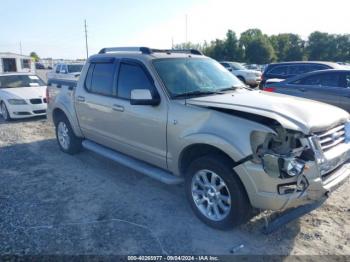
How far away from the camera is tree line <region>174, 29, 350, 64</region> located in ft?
193

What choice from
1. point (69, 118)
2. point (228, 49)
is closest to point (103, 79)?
point (69, 118)

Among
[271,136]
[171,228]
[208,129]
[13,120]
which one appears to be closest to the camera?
[271,136]

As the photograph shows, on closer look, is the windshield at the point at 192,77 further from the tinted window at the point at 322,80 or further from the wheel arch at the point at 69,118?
the tinted window at the point at 322,80

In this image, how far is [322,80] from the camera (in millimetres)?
7949

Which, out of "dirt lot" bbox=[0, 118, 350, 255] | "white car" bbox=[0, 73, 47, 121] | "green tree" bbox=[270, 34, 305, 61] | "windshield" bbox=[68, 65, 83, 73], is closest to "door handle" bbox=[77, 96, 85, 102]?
"dirt lot" bbox=[0, 118, 350, 255]

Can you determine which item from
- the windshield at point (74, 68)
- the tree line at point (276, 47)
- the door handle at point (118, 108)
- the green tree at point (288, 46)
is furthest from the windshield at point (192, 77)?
the green tree at point (288, 46)

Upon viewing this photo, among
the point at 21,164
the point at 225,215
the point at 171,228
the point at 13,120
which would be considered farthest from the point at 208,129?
the point at 13,120

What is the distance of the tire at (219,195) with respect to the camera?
332 cm

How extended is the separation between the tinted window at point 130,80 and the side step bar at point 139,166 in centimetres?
93

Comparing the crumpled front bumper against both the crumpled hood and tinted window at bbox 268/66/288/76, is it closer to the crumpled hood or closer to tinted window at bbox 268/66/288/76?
the crumpled hood

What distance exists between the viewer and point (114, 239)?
3482 millimetres

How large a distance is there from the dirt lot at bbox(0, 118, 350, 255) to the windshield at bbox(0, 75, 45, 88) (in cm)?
582

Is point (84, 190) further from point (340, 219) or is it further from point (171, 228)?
point (340, 219)

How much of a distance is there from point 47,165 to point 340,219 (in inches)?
190
